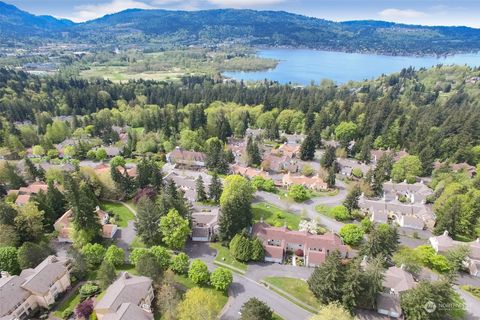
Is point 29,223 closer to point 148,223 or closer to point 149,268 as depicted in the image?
point 148,223

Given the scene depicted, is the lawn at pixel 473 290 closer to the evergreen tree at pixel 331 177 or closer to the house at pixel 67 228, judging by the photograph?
the evergreen tree at pixel 331 177

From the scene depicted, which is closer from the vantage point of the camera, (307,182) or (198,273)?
(198,273)

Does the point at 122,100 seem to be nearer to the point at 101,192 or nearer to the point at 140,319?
the point at 101,192

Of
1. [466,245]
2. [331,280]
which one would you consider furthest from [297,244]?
[466,245]

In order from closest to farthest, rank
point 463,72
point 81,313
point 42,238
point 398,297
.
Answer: point 81,313
point 398,297
point 42,238
point 463,72

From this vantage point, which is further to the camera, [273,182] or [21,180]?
[273,182]

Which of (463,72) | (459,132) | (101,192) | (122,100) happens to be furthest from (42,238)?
(463,72)
